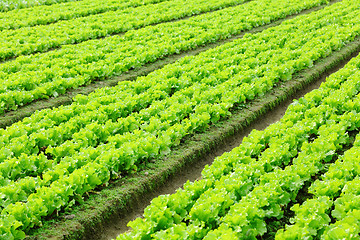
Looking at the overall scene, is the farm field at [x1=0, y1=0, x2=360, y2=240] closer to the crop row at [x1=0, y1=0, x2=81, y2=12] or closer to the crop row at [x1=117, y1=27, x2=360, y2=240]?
the crop row at [x1=117, y1=27, x2=360, y2=240]

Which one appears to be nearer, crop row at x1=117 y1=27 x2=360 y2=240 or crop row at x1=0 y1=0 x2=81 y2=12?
crop row at x1=117 y1=27 x2=360 y2=240

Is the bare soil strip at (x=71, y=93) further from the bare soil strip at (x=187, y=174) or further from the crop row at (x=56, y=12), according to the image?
the crop row at (x=56, y=12)

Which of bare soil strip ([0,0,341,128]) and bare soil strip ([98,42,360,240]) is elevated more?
bare soil strip ([0,0,341,128])

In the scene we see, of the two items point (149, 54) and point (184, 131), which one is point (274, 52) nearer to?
point (149, 54)

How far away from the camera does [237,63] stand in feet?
46.9

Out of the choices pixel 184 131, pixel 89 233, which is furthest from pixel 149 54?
pixel 89 233

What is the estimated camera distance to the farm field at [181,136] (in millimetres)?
6180

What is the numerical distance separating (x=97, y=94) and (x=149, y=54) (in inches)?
180

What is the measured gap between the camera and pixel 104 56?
48.8ft

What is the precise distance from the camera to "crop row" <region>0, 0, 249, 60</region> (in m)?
16.7

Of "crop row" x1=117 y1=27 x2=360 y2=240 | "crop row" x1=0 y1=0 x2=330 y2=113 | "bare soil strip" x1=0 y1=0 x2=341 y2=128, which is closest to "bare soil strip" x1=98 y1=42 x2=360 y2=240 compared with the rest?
"crop row" x1=117 y1=27 x2=360 y2=240

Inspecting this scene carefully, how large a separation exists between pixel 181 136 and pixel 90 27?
510 inches

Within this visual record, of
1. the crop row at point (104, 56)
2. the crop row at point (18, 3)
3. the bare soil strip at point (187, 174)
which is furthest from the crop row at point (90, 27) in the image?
the bare soil strip at point (187, 174)

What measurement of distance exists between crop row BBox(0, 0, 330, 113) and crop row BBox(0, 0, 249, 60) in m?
1.73
